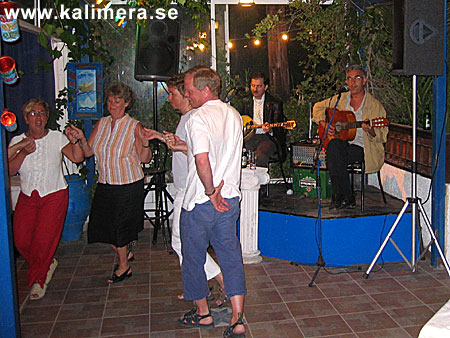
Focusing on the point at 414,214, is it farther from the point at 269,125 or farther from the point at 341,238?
the point at 269,125

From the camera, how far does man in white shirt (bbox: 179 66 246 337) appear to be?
3018 millimetres

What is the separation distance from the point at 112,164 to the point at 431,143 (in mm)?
2792

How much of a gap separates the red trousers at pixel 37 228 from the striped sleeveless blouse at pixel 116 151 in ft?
1.38

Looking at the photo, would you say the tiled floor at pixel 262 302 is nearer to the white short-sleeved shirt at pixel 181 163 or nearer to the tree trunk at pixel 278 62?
the white short-sleeved shirt at pixel 181 163

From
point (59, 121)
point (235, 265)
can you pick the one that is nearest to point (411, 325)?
point (235, 265)

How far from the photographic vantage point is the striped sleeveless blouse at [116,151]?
397 cm

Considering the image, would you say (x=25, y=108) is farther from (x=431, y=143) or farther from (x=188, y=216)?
(x=431, y=143)

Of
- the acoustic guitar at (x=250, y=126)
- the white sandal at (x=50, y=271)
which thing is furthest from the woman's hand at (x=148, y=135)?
the acoustic guitar at (x=250, y=126)

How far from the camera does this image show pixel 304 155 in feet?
18.0

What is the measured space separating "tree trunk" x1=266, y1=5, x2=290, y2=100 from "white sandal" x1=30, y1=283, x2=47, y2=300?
3988 millimetres

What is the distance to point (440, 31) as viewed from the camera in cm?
404

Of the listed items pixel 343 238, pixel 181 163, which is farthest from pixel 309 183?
pixel 181 163

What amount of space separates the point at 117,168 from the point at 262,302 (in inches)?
59.0

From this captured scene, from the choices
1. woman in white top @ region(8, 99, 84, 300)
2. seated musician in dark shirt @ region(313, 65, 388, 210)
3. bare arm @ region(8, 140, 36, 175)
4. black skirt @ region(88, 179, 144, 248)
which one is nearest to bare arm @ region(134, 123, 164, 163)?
black skirt @ region(88, 179, 144, 248)
